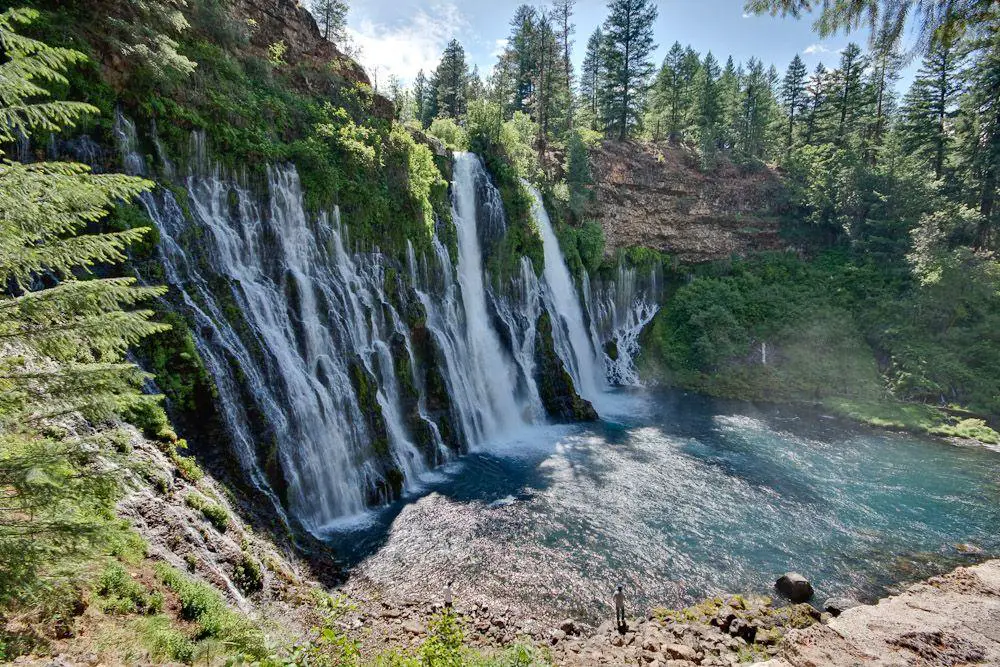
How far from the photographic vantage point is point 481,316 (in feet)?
81.7

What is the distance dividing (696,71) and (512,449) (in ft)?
172

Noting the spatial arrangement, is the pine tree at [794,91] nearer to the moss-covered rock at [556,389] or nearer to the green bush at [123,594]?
the moss-covered rock at [556,389]

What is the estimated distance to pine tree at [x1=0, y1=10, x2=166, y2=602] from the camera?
3729mm

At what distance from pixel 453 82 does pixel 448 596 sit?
171 feet

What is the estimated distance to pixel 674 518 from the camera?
15508 mm

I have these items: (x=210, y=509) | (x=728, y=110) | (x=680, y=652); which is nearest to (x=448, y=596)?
(x=680, y=652)

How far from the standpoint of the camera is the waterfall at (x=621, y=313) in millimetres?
32831

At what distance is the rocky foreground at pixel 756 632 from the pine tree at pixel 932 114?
3745cm

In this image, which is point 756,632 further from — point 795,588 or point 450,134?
point 450,134

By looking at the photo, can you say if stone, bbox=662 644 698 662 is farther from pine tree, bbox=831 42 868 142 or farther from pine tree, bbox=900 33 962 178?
pine tree, bbox=831 42 868 142

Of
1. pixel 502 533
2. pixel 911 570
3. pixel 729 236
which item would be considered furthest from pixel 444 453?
pixel 729 236

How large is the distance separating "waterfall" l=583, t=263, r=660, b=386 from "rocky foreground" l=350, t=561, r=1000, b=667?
70.0ft

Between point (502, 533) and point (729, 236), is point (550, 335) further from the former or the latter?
point (729, 236)

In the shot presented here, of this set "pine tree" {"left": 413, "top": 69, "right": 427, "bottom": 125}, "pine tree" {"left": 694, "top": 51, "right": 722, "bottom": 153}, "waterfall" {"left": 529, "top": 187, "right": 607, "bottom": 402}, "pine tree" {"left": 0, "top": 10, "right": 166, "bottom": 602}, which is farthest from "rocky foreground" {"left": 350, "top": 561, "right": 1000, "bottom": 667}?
"pine tree" {"left": 413, "top": 69, "right": 427, "bottom": 125}
